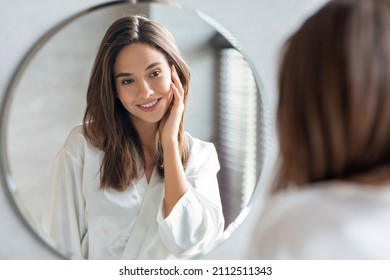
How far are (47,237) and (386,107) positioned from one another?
2.80ft

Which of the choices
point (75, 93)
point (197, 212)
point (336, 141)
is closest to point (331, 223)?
point (336, 141)

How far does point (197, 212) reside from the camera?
50.8 inches

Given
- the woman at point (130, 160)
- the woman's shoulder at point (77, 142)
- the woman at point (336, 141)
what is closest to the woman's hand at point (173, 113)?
the woman at point (130, 160)

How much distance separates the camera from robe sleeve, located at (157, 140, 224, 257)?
50.1 inches

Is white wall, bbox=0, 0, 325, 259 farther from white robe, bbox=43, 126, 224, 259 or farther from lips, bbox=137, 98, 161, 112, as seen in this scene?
lips, bbox=137, 98, 161, 112

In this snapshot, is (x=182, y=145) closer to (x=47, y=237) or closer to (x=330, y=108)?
(x=47, y=237)

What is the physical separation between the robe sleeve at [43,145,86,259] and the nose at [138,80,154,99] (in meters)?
0.21

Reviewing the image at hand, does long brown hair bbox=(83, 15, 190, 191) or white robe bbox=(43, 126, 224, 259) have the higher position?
long brown hair bbox=(83, 15, 190, 191)

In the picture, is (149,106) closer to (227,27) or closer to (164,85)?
(164,85)

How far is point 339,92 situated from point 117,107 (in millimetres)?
617

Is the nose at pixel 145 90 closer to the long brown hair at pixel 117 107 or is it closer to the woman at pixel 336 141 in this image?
the long brown hair at pixel 117 107

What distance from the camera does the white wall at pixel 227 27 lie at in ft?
4.08

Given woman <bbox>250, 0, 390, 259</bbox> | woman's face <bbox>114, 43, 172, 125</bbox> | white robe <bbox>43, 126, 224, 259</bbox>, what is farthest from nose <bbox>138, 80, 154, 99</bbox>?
woman <bbox>250, 0, 390, 259</bbox>

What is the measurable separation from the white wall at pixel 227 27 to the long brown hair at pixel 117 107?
0.11 m
